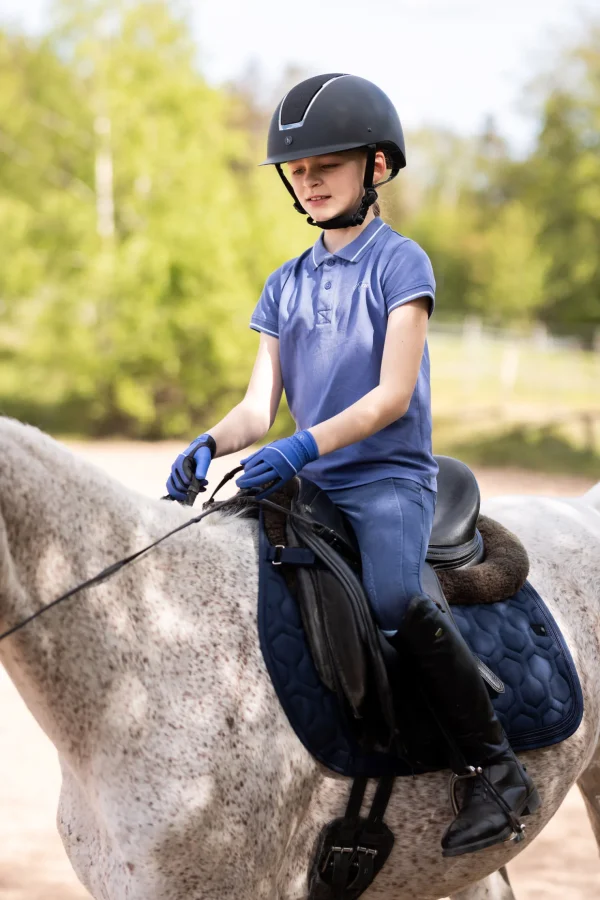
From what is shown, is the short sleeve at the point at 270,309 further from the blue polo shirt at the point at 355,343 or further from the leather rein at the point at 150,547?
the leather rein at the point at 150,547

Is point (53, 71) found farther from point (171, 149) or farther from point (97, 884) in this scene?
point (97, 884)

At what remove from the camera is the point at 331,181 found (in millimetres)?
2635

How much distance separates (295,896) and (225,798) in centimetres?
43

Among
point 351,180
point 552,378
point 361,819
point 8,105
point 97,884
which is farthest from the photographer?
point 552,378

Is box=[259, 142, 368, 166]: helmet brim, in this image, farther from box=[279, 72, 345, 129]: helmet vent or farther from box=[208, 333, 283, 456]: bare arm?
box=[208, 333, 283, 456]: bare arm

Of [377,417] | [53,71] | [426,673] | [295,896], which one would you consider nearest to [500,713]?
[426,673]

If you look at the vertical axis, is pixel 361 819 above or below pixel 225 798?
below

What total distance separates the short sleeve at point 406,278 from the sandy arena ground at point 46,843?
10.5ft

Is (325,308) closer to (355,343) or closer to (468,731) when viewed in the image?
(355,343)

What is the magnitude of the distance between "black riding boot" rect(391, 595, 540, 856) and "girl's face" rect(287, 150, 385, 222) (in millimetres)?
1093

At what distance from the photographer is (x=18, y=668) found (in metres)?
2.16

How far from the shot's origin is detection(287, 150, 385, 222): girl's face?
2.63 metres

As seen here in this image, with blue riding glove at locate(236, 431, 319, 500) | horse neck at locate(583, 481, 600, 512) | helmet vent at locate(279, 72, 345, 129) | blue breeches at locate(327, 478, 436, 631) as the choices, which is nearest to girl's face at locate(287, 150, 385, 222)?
helmet vent at locate(279, 72, 345, 129)

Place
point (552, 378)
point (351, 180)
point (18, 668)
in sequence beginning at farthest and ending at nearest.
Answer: point (552, 378), point (351, 180), point (18, 668)
